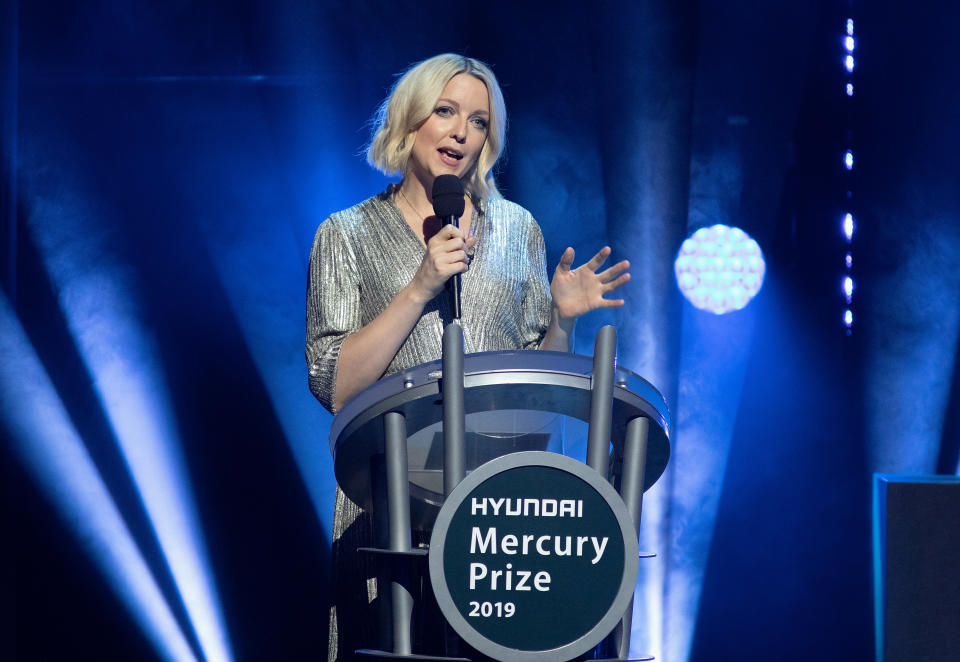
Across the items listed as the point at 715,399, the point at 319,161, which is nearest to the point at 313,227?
the point at 319,161

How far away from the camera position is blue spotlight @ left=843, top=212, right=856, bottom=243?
10.5 ft

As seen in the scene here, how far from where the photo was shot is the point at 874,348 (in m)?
3.21

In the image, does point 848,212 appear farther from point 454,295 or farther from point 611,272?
point 454,295

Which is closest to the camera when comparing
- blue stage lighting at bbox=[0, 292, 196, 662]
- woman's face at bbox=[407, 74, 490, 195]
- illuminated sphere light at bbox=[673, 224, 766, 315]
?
woman's face at bbox=[407, 74, 490, 195]

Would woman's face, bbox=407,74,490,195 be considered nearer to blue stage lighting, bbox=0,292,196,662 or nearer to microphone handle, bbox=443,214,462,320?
microphone handle, bbox=443,214,462,320

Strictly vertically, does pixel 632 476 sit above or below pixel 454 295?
below

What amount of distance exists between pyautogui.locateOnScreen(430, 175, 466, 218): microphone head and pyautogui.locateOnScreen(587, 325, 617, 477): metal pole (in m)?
0.47

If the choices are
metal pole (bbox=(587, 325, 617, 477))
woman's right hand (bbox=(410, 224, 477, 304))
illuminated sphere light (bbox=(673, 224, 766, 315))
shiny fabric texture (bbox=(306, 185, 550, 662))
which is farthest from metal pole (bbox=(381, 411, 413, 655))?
Answer: illuminated sphere light (bbox=(673, 224, 766, 315))

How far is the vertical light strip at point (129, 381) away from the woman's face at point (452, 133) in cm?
154

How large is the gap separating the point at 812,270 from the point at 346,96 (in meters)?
1.54

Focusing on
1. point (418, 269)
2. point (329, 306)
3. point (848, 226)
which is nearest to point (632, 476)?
point (418, 269)

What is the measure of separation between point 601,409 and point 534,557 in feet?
0.55

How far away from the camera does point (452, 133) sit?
69.1 inches

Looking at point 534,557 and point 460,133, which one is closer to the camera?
point 534,557
